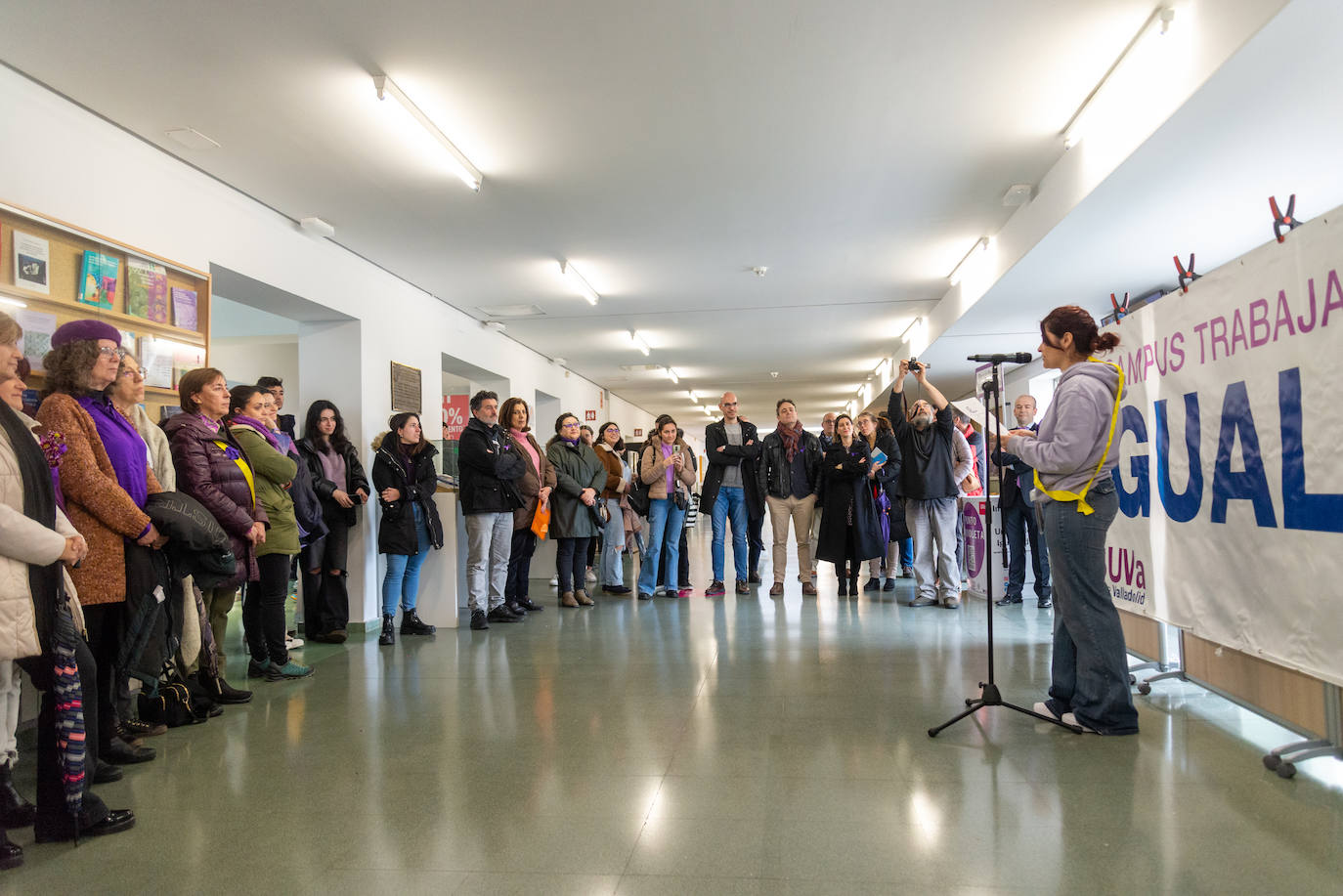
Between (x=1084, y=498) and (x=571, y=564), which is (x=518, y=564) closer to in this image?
(x=571, y=564)

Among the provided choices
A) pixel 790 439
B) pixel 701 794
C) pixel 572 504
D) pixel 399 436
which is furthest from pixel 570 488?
pixel 701 794

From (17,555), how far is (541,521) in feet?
13.7

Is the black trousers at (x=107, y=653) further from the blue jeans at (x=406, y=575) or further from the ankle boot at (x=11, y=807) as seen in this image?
the blue jeans at (x=406, y=575)

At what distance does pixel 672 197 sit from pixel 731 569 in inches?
175

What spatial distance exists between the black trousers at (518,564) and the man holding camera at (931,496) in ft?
9.70

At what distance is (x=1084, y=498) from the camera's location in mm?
2924

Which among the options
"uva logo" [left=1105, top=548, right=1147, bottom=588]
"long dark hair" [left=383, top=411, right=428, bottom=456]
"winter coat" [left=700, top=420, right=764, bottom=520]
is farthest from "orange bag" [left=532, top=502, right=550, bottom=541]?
"uva logo" [left=1105, top=548, right=1147, bottom=588]

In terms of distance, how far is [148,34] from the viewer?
3.18m

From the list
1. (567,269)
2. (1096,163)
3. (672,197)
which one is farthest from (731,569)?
(1096,163)

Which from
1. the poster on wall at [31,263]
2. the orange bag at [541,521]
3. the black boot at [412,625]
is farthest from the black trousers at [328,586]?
the poster on wall at [31,263]

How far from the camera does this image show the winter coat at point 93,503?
264 centimetres

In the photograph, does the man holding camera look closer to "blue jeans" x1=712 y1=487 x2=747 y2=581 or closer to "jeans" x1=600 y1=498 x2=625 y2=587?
"blue jeans" x1=712 y1=487 x2=747 y2=581

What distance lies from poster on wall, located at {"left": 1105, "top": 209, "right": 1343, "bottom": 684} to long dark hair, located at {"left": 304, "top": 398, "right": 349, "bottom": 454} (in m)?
4.70

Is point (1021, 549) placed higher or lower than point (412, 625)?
higher
